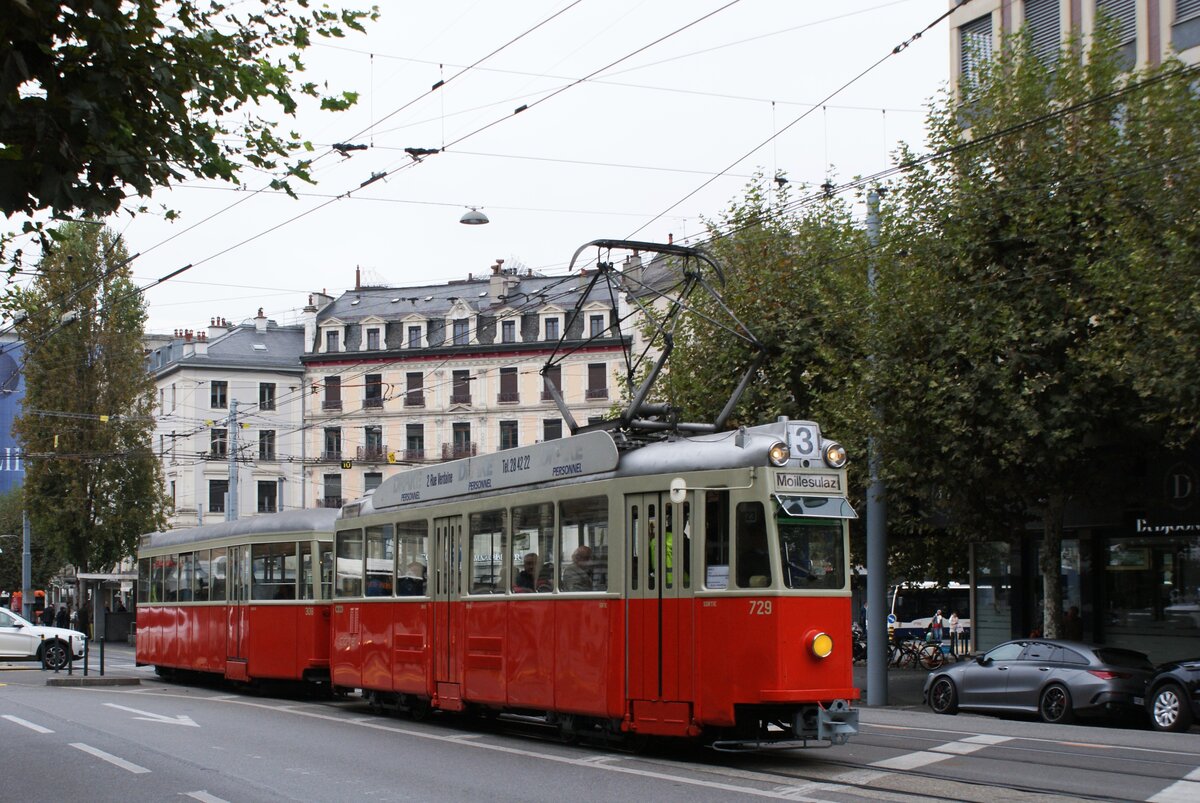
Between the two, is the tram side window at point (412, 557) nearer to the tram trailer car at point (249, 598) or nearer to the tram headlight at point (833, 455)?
the tram trailer car at point (249, 598)

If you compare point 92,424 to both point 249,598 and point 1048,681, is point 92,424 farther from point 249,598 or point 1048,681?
point 1048,681

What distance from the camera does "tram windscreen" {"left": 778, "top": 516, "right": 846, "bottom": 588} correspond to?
500 inches

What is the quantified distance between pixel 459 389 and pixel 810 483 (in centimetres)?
5840

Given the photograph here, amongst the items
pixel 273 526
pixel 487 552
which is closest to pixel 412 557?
pixel 487 552

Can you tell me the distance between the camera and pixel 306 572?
22.6 meters

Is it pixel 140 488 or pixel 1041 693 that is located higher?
pixel 140 488

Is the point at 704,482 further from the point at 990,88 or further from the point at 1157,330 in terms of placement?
the point at 990,88

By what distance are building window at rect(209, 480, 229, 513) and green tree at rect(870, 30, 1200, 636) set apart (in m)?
56.3

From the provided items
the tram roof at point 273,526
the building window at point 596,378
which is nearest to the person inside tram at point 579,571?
the tram roof at point 273,526

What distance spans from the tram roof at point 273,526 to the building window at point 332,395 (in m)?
45.4

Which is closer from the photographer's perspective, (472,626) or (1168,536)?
(472,626)

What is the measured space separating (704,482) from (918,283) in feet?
33.3

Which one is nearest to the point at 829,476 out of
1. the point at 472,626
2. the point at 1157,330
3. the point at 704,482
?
the point at 704,482

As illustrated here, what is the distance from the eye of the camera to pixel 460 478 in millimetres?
16953
